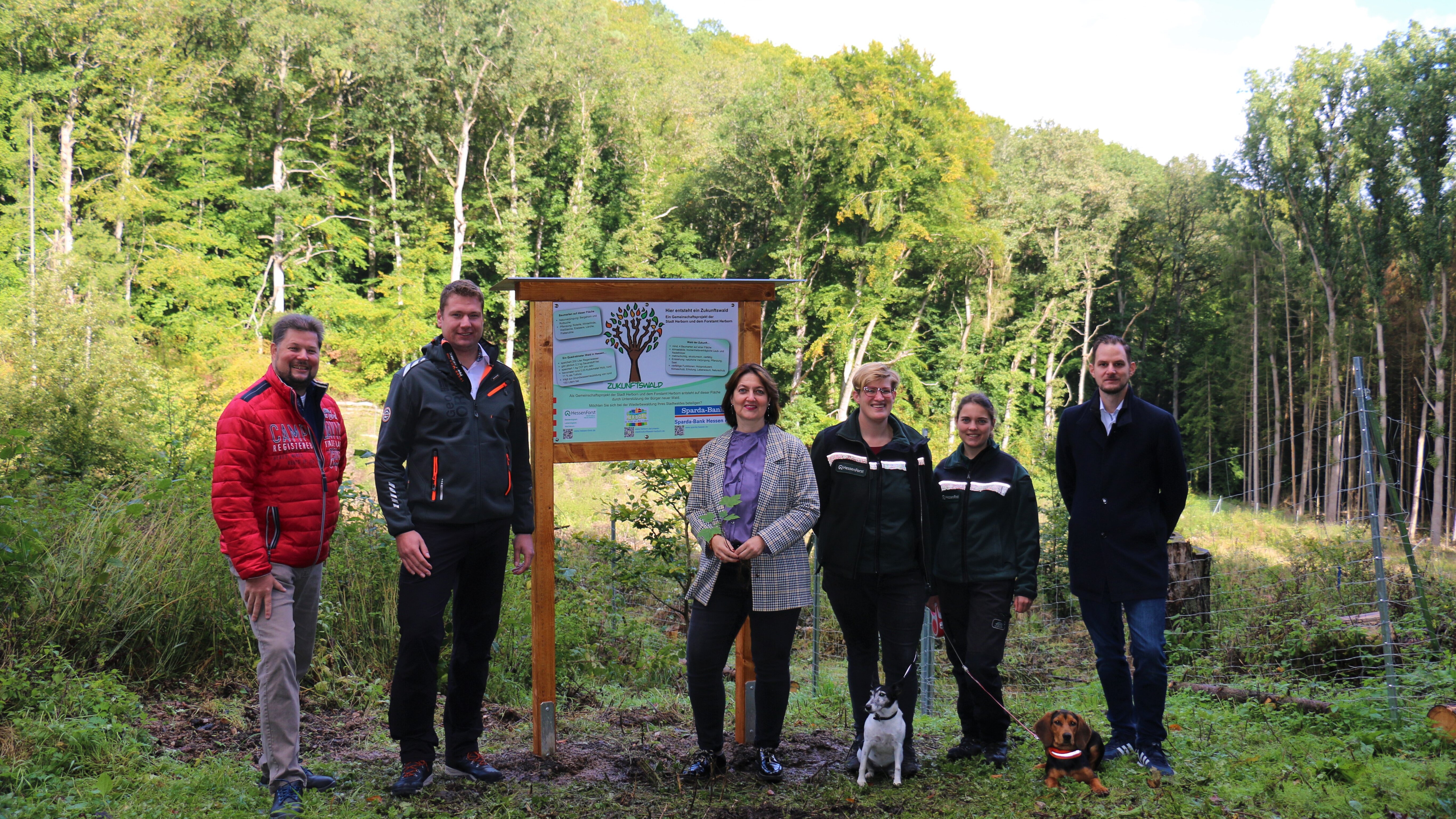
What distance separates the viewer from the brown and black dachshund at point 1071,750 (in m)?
3.62

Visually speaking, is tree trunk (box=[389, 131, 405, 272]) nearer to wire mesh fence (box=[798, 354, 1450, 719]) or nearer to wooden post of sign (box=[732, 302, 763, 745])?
wire mesh fence (box=[798, 354, 1450, 719])

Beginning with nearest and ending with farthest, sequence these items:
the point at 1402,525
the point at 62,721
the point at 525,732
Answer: the point at 62,721 < the point at 525,732 < the point at 1402,525

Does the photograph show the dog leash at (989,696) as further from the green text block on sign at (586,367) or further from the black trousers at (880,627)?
the green text block on sign at (586,367)

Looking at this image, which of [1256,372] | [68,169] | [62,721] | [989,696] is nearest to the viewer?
[62,721]

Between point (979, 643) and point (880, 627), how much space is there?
479mm

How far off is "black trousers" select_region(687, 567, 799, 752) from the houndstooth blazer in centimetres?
5

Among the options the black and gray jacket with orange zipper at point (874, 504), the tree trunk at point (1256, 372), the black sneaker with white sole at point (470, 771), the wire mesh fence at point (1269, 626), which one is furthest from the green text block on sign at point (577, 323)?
the tree trunk at point (1256, 372)

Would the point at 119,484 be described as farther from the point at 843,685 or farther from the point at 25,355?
the point at 843,685

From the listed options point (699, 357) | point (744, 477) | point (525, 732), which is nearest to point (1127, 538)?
point (744, 477)

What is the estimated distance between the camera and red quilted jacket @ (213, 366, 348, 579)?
10.5ft

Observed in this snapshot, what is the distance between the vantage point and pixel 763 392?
3.86m

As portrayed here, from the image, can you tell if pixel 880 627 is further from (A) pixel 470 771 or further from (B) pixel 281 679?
(B) pixel 281 679

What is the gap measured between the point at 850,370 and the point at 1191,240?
1799cm

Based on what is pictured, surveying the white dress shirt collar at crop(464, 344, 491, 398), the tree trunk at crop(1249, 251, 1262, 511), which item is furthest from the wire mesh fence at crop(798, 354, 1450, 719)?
the tree trunk at crop(1249, 251, 1262, 511)
